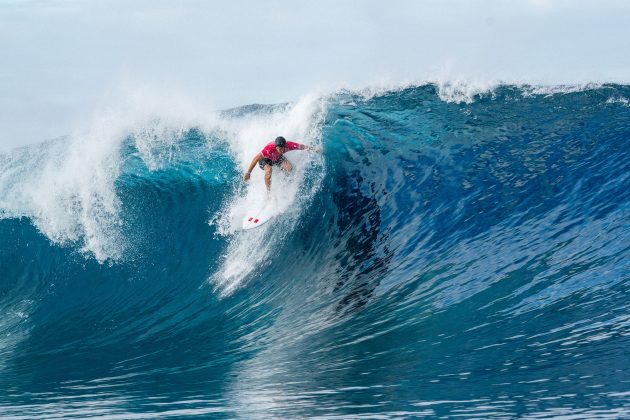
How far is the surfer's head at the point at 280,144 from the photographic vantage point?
432 inches

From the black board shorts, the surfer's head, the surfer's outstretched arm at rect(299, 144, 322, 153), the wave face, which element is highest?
the surfer's head

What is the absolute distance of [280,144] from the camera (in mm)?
11016

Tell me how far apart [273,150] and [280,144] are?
0.23 metres

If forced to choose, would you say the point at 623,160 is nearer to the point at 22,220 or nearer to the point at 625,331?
the point at 625,331

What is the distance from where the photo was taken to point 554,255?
8.18m

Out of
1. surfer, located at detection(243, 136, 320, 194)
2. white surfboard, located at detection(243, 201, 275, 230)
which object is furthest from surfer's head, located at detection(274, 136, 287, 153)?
white surfboard, located at detection(243, 201, 275, 230)

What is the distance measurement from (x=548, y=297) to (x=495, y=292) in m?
0.69

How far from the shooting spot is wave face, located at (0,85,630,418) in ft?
20.0

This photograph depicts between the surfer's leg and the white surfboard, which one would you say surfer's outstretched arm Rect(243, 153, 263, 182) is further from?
the white surfboard

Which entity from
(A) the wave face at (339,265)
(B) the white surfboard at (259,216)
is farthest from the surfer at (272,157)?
(A) the wave face at (339,265)

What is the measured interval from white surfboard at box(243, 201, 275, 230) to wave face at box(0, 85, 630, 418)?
0.23 meters

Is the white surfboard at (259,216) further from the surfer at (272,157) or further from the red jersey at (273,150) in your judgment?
the red jersey at (273,150)

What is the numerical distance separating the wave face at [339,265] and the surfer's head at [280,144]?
2.14 ft

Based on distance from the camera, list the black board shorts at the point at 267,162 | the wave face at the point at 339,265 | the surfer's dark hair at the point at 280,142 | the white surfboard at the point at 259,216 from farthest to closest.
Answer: the black board shorts at the point at 267,162
the white surfboard at the point at 259,216
the surfer's dark hair at the point at 280,142
the wave face at the point at 339,265
